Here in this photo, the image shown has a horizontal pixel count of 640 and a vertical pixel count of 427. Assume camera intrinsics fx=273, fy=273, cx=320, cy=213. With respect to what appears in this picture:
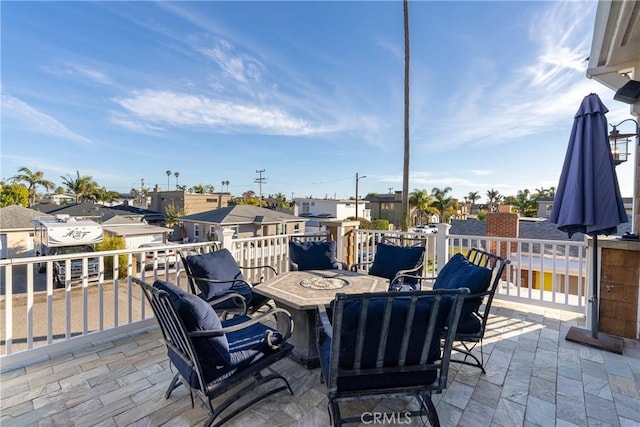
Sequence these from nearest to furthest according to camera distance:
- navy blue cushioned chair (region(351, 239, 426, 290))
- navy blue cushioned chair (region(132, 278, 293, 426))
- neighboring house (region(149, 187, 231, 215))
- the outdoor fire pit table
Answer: navy blue cushioned chair (region(132, 278, 293, 426)), the outdoor fire pit table, navy blue cushioned chair (region(351, 239, 426, 290)), neighboring house (region(149, 187, 231, 215))

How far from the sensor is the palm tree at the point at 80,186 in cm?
3581

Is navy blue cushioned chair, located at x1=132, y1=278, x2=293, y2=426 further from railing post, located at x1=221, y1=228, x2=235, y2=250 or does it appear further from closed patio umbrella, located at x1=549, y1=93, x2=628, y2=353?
closed patio umbrella, located at x1=549, y1=93, x2=628, y2=353

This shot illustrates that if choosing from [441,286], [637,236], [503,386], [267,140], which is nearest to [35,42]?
[441,286]

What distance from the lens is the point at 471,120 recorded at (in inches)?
363

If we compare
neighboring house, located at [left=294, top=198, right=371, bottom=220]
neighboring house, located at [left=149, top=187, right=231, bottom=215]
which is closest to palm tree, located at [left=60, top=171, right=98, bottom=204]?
neighboring house, located at [left=149, top=187, right=231, bottom=215]

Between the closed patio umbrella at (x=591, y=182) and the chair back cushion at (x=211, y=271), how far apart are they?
360cm

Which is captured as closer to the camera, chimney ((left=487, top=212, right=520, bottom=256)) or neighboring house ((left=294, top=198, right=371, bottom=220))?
chimney ((left=487, top=212, right=520, bottom=256))

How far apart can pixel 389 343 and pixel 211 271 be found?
2.29 meters

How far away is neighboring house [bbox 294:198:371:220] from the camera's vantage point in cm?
3103

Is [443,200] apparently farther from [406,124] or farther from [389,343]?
→ [389,343]

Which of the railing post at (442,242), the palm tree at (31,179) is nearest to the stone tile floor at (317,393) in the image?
the railing post at (442,242)

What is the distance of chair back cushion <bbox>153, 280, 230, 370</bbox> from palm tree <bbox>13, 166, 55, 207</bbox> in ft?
131

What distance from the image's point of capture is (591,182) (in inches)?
103

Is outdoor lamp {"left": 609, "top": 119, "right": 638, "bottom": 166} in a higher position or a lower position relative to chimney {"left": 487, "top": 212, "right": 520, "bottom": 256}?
higher
